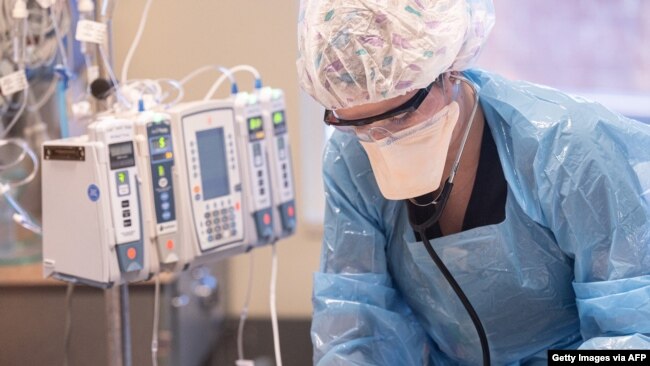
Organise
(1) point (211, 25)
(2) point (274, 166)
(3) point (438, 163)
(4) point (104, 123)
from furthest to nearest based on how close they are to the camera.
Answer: (1) point (211, 25), (2) point (274, 166), (4) point (104, 123), (3) point (438, 163)

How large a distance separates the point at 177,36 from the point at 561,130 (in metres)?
1.87

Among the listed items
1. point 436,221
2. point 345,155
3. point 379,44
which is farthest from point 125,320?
point 379,44

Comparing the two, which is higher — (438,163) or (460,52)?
(460,52)

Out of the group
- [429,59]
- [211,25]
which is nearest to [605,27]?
[211,25]

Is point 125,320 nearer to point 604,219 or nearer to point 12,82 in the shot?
point 12,82

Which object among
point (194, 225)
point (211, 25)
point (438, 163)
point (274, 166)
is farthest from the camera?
point (211, 25)

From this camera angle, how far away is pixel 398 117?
4.49 ft

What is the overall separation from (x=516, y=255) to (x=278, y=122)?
2.77 feet

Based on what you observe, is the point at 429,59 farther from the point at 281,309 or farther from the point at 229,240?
the point at 281,309

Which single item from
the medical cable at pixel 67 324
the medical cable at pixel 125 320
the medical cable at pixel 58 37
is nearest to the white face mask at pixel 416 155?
the medical cable at pixel 125 320

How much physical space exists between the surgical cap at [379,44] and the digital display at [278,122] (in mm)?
758

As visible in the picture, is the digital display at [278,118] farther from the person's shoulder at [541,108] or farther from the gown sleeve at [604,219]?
the gown sleeve at [604,219]

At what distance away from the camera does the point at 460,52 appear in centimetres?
139

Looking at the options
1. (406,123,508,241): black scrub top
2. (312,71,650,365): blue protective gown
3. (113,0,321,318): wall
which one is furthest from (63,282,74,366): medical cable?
(406,123,508,241): black scrub top
